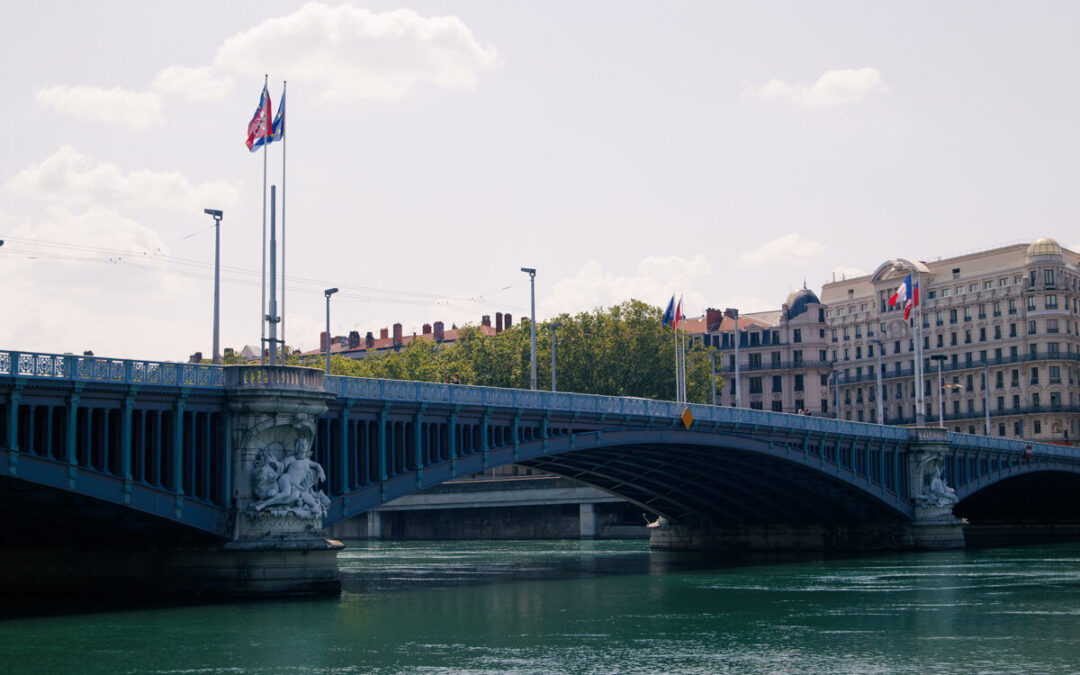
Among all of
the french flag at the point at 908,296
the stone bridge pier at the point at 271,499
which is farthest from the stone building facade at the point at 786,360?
the stone bridge pier at the point at 271,499

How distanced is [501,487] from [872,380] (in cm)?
5292

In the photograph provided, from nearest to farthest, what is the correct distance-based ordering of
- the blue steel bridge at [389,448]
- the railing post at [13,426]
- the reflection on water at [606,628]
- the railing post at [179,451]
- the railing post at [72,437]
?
the reflection on water at [606,628] → the railing post at [13,426] → the railing post at [72,437] → the blue steel bridge at [389,448] → the railing post at [179,451]

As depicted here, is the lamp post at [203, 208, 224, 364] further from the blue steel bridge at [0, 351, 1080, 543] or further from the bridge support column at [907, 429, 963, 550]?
the bridge support column at [907, 429, 963, 550]

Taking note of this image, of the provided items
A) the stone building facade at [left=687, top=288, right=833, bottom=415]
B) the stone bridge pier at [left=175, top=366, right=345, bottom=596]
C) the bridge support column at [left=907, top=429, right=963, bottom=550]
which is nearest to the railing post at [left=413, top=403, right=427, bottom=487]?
the stone bridge pier at [left=175, top=366, right=345, bottom=596]

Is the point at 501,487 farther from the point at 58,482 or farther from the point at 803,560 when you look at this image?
the point at 58,482

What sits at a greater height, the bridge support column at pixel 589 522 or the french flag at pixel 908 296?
the french flag at pixel 908 296

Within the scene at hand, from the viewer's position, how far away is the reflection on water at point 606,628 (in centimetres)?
3544

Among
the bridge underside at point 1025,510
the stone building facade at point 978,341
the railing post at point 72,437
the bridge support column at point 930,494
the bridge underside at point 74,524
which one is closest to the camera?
the railing post at point 72,437

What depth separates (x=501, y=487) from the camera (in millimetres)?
126438

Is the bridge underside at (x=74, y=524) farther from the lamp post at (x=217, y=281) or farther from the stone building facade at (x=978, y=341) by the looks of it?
the stone building facade at (x=978, y=341)

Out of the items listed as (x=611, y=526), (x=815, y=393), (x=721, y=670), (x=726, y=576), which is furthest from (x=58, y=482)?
(x=815, y=393)

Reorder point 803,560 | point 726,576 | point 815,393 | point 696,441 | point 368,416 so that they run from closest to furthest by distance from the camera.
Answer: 1. point 368,416
2. point 726,576
3. point 696,441
4. point 803,560
5. point 815,393

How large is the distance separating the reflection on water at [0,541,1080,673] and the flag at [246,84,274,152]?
1736 centimetres

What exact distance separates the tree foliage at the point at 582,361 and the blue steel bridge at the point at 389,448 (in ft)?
89.1
